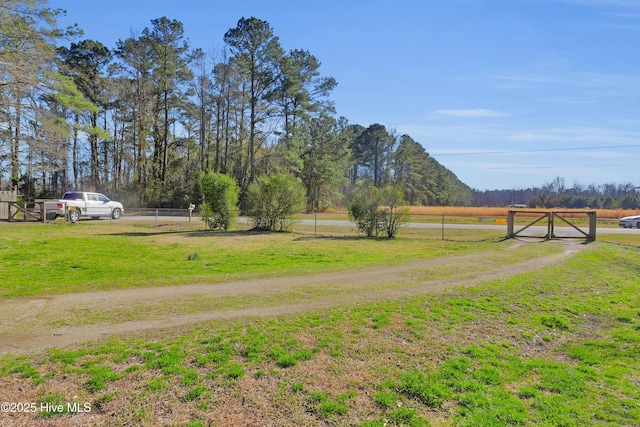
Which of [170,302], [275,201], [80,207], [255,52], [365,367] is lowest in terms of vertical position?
[365,367]

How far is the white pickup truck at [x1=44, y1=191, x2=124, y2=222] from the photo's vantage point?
85.4 ft

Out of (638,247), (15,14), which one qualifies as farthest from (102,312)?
(638,247)

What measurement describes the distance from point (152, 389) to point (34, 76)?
68.2ft

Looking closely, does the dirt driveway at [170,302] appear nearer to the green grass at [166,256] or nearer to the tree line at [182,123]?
the green grass at [166,256]

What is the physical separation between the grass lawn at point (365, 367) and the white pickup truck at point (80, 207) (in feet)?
57.6

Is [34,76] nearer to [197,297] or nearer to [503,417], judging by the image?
[197,297]

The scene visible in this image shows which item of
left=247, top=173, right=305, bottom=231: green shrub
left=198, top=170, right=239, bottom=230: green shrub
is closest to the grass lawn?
left=247, top=173, right=305, bottom=231: green shrub

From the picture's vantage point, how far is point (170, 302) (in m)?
8.23

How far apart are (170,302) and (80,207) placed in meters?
23.5

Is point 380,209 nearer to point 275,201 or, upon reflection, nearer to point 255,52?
point 275,201

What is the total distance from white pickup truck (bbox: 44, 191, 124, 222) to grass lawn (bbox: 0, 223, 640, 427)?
17.5 m

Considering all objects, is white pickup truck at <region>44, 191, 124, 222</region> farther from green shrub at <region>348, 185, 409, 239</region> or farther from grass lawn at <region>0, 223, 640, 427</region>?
grass lawn at <region>0, 223, 640, 427</region>

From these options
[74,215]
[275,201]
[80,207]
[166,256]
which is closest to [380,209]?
[275,201]

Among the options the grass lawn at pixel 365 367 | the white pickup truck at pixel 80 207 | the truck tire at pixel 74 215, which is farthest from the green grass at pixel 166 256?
the white pickup truck at pixel 80 207
